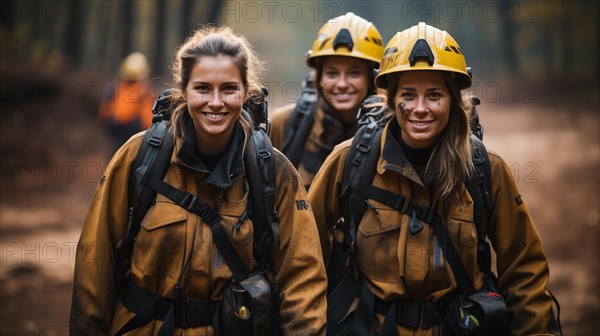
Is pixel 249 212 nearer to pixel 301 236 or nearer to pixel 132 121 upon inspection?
pixel 301 236

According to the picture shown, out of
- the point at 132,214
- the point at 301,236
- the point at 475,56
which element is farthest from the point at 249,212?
the point at 475,56

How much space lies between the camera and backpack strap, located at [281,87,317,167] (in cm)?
559

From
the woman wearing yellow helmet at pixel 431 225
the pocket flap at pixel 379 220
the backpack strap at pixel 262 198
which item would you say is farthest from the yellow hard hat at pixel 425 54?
the backpack strap at pixel 262 198

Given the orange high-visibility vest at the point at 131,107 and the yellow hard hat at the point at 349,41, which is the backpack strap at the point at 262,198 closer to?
the yellow hard hat at the point at 349,41

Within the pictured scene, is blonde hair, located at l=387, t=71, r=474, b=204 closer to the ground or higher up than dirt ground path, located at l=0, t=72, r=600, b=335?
higher up

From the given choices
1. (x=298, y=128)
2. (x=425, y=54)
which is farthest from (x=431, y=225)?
(x=298, y=128)

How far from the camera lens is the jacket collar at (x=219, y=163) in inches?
138

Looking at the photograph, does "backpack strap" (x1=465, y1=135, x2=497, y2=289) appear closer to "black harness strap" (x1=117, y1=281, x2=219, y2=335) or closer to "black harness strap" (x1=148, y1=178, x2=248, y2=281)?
"black harness strap" (x1=148, y1=178, x2=248, y2=281)

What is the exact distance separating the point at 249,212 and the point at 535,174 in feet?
40.8

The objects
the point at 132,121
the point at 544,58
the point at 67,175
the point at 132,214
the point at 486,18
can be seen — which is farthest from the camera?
the point at 486,18

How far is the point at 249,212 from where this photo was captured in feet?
11.8

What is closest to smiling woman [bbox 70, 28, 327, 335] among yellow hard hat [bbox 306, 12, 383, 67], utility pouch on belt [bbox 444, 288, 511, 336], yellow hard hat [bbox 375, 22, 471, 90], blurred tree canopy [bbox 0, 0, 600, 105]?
utility pouch on belt [bbox 444, 288, 511, 336]

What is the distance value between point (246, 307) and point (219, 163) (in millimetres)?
729

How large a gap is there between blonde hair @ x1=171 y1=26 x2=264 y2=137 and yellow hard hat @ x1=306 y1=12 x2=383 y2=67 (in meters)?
1.88
